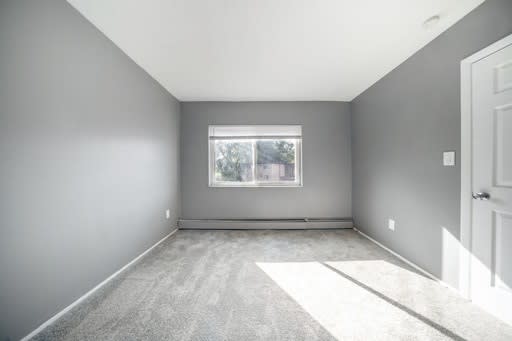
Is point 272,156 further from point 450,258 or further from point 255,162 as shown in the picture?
point 450,258

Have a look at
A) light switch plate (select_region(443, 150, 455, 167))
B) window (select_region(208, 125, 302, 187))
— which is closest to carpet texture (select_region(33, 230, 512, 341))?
light switch plate (select_region(443, 150, 455, 167))

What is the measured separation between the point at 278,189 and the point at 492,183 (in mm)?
2662

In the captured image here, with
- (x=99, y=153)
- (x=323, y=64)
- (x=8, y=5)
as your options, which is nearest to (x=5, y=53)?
(x=8, y=5)

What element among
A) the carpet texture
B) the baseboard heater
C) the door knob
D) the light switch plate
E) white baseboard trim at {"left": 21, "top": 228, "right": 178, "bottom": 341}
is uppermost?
the light switch plate

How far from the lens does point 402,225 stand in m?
2.50

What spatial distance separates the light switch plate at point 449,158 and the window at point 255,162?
7.07 ft

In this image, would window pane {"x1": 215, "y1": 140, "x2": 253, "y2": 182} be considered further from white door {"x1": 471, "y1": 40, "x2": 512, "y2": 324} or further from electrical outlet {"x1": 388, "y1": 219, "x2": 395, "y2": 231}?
white door {"x1": 471, "y1": 40, "x2": 512, "y2": 324}

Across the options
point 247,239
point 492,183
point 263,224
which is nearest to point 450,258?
point 492,183

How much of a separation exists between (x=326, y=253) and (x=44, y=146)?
297cm

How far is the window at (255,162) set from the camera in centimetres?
389

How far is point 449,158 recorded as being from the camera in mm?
1892

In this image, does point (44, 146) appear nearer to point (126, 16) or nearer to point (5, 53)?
point (5, 53)

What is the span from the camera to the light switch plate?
1.86 meters

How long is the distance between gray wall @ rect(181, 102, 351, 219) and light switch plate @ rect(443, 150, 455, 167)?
188 cm
